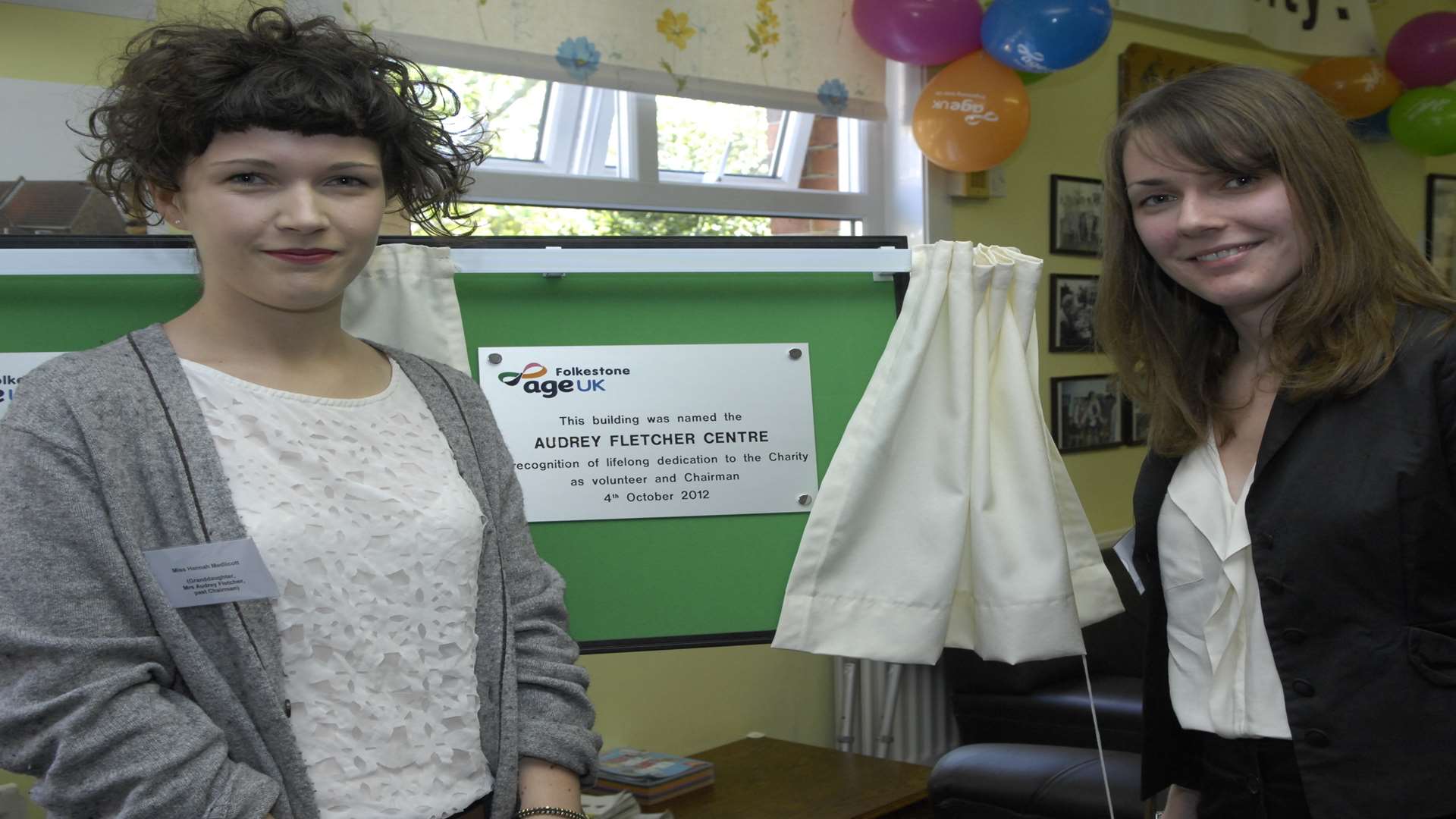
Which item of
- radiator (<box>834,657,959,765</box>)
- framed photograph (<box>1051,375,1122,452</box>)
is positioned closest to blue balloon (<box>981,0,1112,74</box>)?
framed photograph (<box>1051,375,1122,452</box>)

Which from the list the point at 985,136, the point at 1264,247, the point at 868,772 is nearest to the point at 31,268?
the point at 1264,247

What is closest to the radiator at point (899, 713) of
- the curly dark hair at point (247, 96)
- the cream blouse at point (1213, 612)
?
the cream blouse at point (1213, 612)

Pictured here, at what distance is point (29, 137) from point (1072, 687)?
2.73m

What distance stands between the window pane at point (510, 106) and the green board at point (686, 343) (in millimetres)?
1637

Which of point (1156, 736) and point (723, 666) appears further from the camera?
point (723, 666)

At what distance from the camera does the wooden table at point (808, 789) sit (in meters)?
2.58

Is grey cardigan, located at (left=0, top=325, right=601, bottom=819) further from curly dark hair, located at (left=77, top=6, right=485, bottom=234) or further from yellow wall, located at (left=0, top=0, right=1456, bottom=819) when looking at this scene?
yellow wall, located at (left=0, top=0, right=1456, bottom=819)

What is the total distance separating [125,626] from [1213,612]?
1.25 meters

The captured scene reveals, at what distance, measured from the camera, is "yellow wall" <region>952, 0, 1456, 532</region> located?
4012mm

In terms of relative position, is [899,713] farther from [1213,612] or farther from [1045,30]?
[1213,612]

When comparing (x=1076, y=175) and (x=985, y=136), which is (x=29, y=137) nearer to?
(x=985, y=136)

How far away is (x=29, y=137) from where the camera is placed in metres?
2.10

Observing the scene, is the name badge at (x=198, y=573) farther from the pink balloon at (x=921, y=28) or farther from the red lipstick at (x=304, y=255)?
the pink balloon at (x=921, y=28)

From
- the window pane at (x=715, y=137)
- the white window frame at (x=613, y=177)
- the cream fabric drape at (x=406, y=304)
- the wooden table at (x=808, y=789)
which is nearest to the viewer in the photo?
the cream fabric drape at (x=406, y=304)
